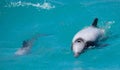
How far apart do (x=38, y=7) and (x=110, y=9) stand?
1.91m

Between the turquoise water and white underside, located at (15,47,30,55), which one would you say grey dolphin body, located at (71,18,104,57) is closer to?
the turquoise water

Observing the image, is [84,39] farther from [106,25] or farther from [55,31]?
[55,31]

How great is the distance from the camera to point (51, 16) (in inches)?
356

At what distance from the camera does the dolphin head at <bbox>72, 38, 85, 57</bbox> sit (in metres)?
7.34

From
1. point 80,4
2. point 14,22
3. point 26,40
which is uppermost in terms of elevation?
point 80,4

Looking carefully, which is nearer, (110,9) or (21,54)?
(21,54)

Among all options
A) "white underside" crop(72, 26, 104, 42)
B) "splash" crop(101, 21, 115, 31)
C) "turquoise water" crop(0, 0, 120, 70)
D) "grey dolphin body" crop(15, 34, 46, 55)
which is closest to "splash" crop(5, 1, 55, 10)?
"turquoise water" crop(0, 0, 120, 70)

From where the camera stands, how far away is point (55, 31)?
8.76 metres

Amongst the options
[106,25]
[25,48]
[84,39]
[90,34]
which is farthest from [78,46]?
[25,48]

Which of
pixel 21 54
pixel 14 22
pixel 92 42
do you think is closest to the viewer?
pixel 92 42

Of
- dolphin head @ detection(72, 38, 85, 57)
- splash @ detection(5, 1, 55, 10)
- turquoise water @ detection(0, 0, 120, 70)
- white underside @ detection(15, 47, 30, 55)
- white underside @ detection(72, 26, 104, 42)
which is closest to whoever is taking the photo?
Answer: dolphin head @ detection(72, 38, 85, 57)

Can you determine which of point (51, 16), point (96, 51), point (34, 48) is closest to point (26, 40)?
point (34, 48)

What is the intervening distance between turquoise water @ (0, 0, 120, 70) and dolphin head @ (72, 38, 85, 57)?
488mm

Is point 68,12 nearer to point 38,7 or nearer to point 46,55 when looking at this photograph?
point 38,7
